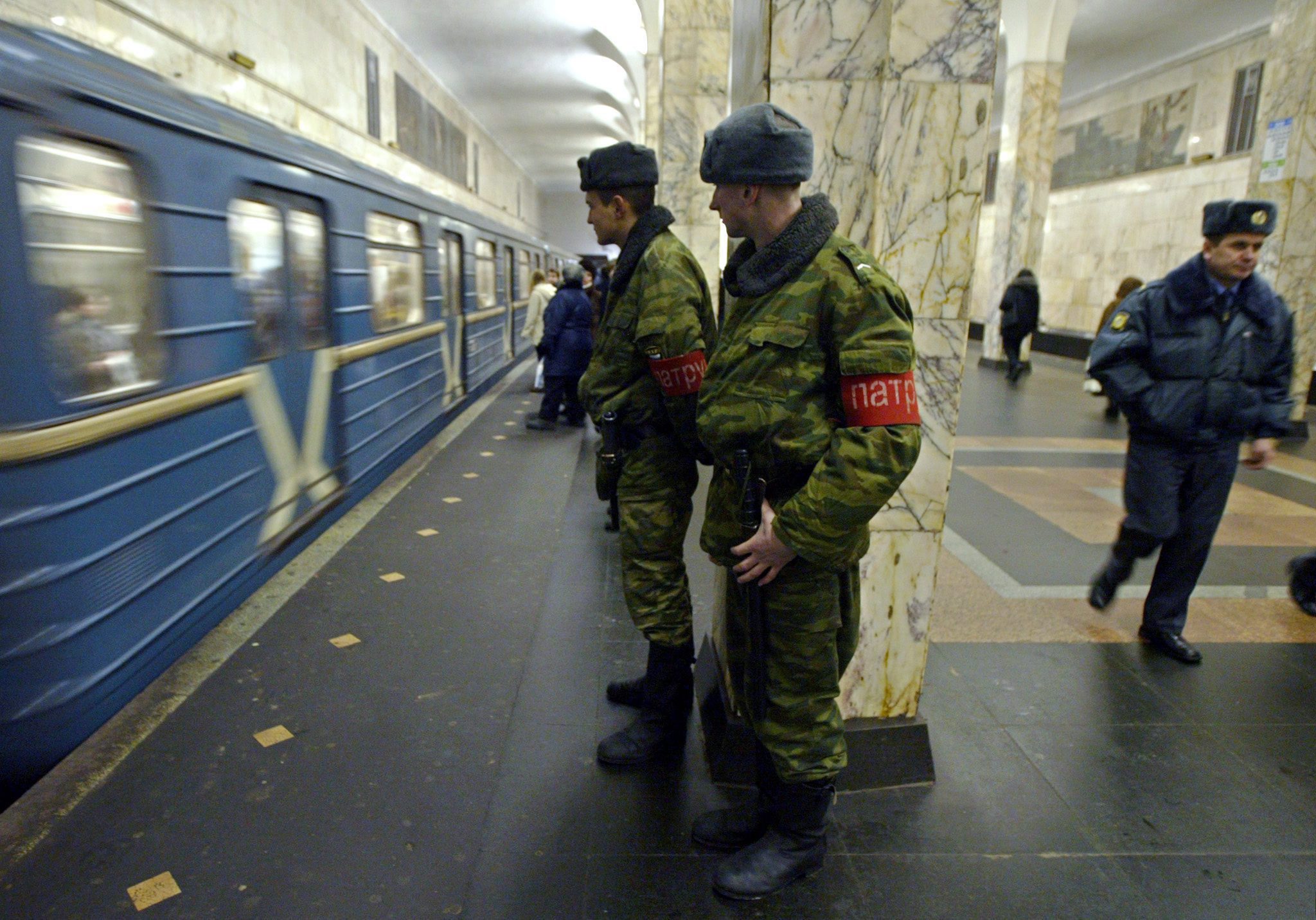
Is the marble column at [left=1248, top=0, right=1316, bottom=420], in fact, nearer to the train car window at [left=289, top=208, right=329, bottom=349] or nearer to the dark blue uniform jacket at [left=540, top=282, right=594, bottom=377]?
the dark blue uniform jacket at [left=540, top=282, right=594, bottom=377]

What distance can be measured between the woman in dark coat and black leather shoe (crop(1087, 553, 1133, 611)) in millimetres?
10329

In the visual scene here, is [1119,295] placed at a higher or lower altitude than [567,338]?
higher

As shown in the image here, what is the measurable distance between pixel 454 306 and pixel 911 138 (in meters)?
6.88

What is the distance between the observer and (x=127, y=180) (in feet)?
9.35

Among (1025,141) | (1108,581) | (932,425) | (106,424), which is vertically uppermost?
(1025,141)

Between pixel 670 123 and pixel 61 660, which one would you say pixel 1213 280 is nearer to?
pixel 61 660

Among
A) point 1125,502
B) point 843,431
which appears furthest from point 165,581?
point 1125,502

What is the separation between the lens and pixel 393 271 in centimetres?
630

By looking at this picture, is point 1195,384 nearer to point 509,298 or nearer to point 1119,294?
point 1119,294

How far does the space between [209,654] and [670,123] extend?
755 cm

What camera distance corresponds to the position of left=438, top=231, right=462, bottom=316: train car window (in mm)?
8086

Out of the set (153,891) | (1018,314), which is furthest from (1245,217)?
(1018,314)

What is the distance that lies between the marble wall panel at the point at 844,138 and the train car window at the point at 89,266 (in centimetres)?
216

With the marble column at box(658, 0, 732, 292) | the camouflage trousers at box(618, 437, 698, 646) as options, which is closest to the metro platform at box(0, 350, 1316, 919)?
the camouflage trousers at box(618, 437, 698, 646)
